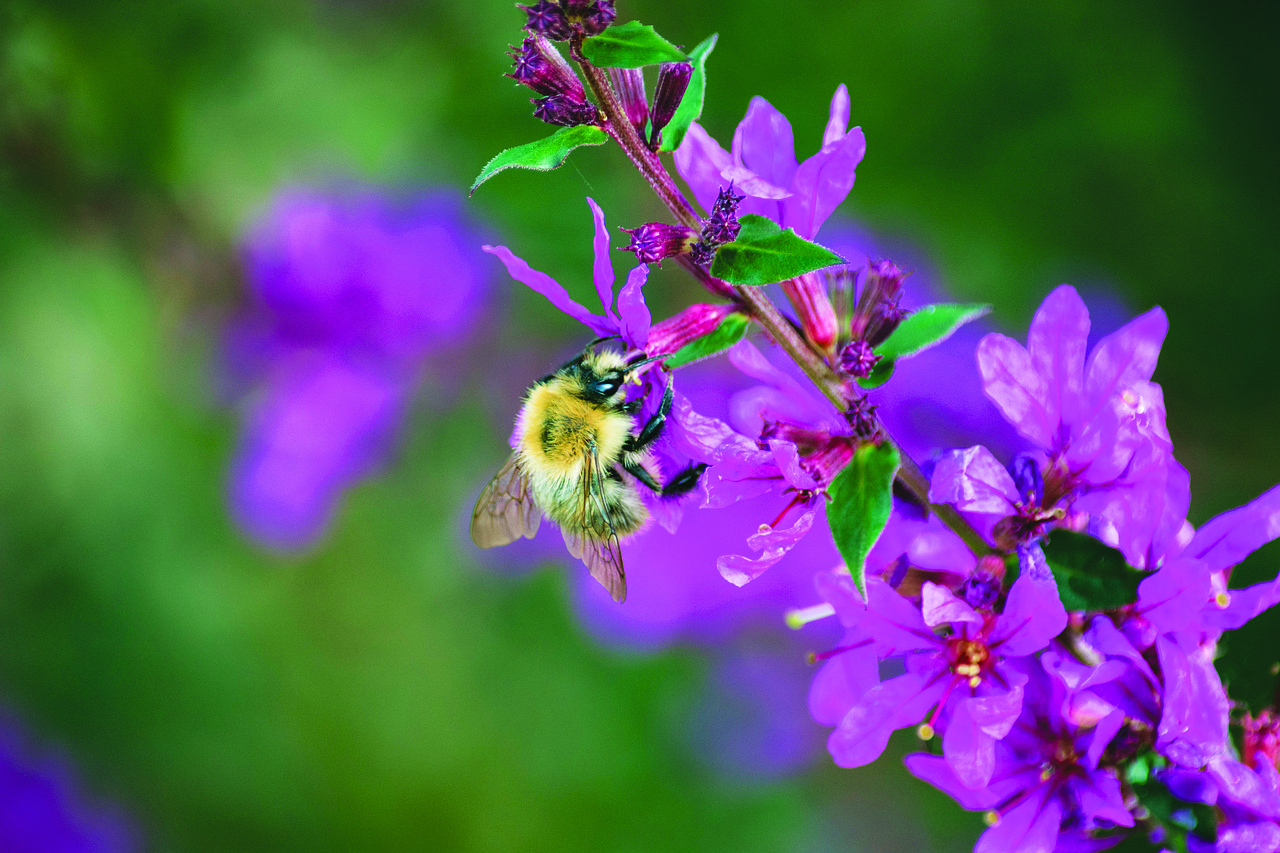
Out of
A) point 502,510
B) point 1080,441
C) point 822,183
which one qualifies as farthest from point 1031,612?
point 502,510

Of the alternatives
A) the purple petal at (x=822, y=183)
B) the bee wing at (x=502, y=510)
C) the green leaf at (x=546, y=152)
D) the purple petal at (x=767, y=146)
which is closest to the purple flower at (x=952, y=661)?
the purple petal at (x=822, y=183)

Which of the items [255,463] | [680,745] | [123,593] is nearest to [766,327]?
[255,463]

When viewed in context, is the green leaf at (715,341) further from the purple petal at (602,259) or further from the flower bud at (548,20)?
the flower bud at (548,20)

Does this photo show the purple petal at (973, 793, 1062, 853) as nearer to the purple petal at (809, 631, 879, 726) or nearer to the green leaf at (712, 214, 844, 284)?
the purple petal at (809, 631, 879, 726)

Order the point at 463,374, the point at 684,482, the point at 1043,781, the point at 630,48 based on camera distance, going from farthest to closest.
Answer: the point at 463,374 → the point at 684,482 → the point at 1043,781 → the point at 630,48

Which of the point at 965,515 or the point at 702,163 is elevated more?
the point at 702,163

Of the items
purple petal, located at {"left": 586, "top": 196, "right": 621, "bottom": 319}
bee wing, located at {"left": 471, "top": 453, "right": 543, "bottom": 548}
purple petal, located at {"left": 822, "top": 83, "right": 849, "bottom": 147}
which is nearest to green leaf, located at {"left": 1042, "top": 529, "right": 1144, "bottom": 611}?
purple petal, located at {"left": 822, "top": 83, "right": 849, "bottom": 147}

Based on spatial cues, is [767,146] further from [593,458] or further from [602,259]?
[593,458]
